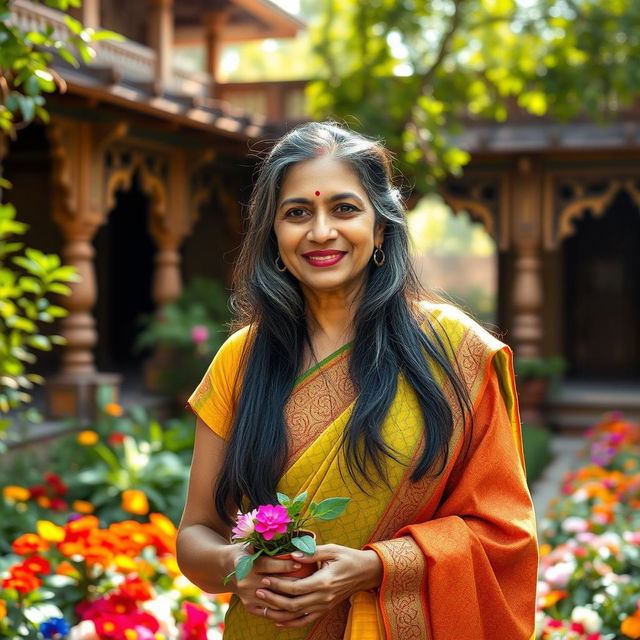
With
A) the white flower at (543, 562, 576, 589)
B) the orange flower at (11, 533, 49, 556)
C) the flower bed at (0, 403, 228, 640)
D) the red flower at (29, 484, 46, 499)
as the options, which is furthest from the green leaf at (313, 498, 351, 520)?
the red flower at (29, 484, 46, 499)

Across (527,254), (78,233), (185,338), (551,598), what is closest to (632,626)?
(551,598)

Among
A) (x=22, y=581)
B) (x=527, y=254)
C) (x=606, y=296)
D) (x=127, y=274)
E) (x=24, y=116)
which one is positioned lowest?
(x=22, y=581)

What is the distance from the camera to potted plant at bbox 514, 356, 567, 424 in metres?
10.9

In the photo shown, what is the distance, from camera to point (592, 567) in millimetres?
4258

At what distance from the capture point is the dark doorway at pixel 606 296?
14.4m

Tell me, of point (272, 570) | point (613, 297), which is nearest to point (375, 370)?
point (272, 570)

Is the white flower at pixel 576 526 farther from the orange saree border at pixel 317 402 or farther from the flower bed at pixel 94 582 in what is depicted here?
the orange saree border at pixel 317 402

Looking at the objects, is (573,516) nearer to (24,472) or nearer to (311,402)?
(24,472)

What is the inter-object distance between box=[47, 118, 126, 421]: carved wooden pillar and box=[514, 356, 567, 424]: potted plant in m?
4.46

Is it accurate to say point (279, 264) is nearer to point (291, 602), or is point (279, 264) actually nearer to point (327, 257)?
point (327, 257)

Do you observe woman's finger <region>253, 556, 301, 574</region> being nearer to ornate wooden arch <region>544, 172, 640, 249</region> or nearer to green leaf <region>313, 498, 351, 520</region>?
green leaf <region>313, 498, 351, 520</region>

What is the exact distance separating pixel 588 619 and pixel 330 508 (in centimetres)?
207

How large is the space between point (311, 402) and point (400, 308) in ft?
0.88

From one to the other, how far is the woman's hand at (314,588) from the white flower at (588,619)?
1992mm
